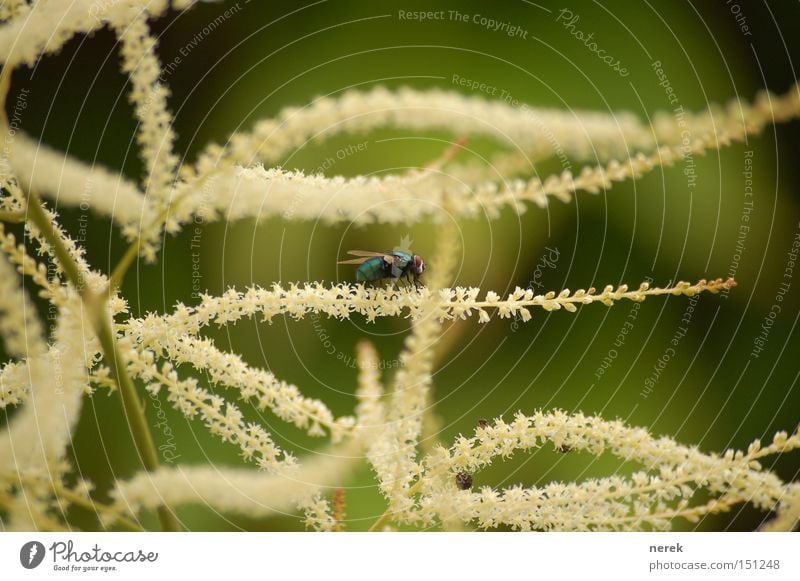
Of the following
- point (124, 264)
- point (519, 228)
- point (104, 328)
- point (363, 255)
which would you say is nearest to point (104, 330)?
point (104, 328)

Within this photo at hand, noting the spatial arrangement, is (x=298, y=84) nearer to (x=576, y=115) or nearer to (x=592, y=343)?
(x=576, y=115)

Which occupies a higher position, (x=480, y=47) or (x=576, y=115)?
(x=480, y=47)

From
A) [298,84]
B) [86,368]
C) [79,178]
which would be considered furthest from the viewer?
[298,84]

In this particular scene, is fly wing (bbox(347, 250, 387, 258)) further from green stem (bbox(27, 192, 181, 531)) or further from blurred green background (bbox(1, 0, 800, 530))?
green stem (bbox(27, 192, 181, 531))

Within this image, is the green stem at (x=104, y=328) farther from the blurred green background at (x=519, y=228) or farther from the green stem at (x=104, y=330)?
the blurred green background at (x=519, y=228)

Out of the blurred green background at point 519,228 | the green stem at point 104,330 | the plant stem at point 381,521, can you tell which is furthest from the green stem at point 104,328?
the plant stem at point 381,521

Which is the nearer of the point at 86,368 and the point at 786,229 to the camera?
the point at 86,368

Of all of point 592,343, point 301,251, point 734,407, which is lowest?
point 734,407

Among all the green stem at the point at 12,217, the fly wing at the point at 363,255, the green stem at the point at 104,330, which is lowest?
the green stem at the point at 104,330
